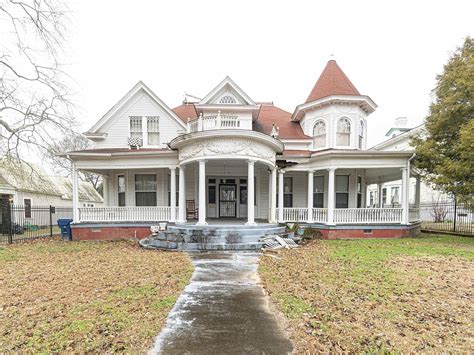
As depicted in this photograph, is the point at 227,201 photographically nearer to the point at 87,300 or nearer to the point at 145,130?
the point at 145,130

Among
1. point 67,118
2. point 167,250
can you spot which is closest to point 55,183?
point 67,118

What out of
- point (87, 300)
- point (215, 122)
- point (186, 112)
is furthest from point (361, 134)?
point (87, 300)

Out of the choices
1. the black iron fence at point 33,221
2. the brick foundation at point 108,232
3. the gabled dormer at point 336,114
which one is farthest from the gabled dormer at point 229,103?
the black iron fence at point 33,221

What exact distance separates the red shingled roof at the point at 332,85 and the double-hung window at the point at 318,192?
15.5 feet

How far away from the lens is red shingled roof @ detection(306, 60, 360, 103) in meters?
15.5

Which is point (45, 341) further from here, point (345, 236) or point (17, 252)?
point (345, 236)

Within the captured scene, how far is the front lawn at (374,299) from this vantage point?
3365 millimetres

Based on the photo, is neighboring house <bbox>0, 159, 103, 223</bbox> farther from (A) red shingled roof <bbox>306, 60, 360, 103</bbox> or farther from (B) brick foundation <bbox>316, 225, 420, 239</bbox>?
(A) red shingled roof <bbox>306, 60, 360, 103</bbox>

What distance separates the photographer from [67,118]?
1378cm

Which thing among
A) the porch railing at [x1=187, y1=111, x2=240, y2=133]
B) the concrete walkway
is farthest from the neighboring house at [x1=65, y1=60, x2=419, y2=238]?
the concrete walkway

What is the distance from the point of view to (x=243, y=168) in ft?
49.4

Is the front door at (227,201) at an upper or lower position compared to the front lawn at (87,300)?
upper

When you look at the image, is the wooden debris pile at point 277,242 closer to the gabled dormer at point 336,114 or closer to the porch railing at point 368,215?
the porch railing at point 368,215

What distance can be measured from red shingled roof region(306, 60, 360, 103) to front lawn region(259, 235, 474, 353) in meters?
10.1
